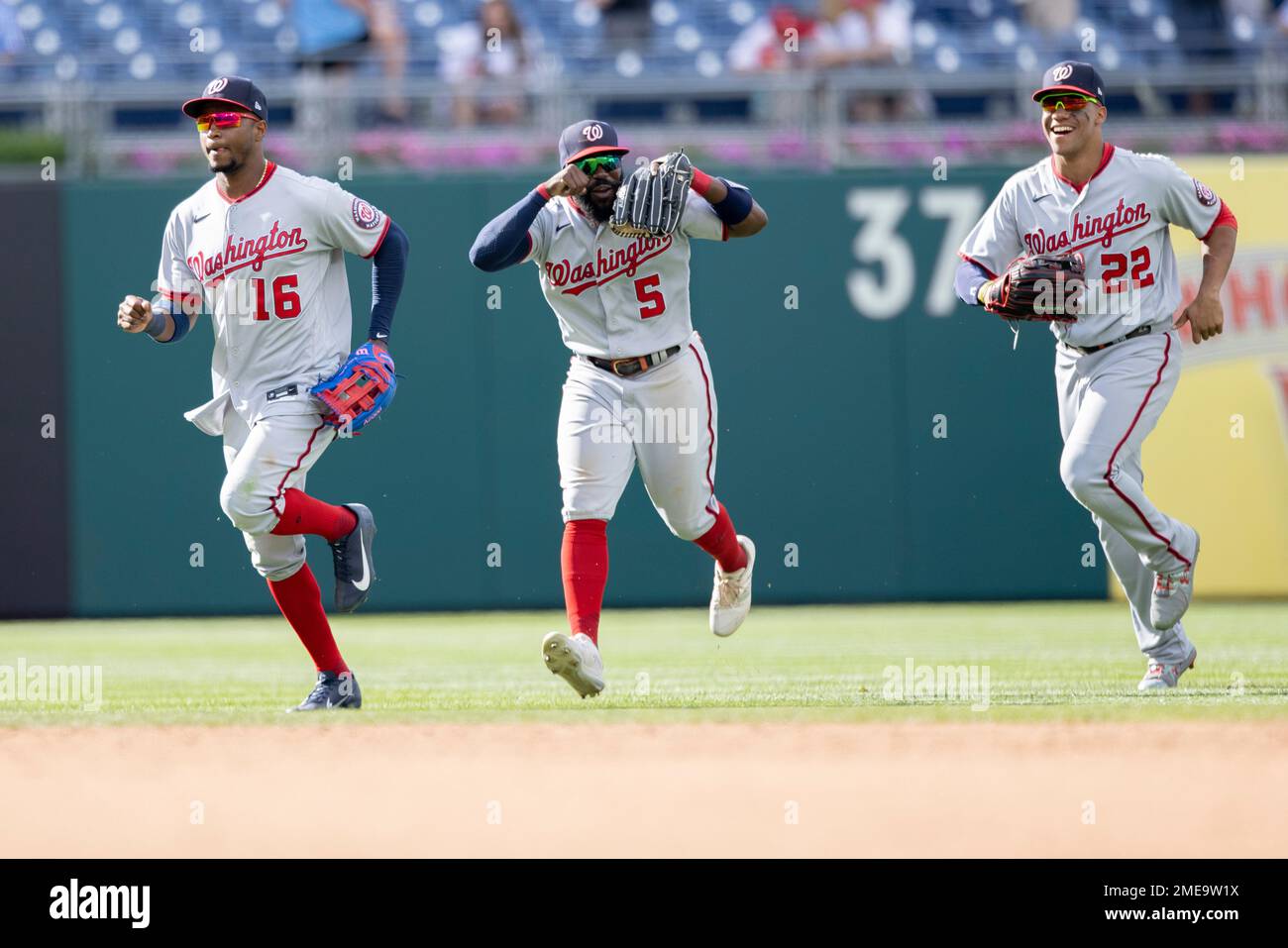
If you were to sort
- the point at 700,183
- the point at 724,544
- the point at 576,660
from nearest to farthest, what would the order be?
the point at 576,660 → the point at 700,183 → the point at 724,544

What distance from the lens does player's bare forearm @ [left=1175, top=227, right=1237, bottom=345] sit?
591 cm

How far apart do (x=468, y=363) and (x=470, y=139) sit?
57.8 inches

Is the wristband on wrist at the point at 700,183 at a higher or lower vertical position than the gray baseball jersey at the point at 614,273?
higher

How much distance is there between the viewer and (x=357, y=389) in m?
6.00

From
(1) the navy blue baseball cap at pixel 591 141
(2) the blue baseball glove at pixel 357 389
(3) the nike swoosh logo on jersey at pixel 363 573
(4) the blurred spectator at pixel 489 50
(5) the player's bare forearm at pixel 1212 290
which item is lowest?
(3) the nike swoosh logo on jersey at pixel 363 573

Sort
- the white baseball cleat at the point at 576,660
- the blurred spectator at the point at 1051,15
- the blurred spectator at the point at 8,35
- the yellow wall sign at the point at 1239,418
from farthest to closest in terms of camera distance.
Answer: the blurred spectator at the point at 1051,15, the blurred spectator at the point at 8,35, the yellow wall sign at the point at 1239,418, the white baseball cleat at the point at 576,660

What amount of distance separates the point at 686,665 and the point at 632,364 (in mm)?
2274

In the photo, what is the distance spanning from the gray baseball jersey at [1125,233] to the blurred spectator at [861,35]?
6.48m

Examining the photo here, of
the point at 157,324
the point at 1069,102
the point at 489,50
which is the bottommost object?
the point at 157,324

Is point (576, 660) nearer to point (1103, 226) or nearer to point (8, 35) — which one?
point (1103, 226)

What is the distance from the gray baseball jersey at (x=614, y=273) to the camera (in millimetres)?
6105

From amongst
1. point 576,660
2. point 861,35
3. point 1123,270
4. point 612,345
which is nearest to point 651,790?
point 576,660

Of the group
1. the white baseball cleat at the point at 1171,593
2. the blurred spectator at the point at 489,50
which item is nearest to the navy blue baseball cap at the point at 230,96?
the white baseball cleat at the point at 1171,593

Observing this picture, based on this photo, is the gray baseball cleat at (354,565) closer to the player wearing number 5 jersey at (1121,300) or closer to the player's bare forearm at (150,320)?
the player's bare forearm at (150,320)
